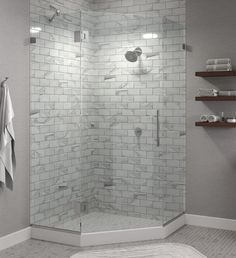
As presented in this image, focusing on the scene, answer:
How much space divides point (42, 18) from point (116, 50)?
2.74 ft

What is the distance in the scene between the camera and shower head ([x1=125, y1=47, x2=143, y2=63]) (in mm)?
4574

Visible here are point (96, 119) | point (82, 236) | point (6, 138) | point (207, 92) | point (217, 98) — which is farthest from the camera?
point (207, 92)

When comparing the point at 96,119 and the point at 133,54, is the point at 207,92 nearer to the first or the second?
the point at 133,54

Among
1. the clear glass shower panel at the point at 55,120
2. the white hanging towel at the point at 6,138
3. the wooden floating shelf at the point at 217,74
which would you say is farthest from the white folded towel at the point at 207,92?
the white hanging towel at the point at 6,138

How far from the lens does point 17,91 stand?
14.8ft

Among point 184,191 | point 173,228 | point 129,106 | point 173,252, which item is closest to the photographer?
point 173,252

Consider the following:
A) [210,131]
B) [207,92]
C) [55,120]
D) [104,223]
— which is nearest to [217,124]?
[210,131]

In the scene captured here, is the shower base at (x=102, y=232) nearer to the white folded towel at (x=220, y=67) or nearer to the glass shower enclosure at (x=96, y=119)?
the glass shower enclosure at (x=96, y=119)

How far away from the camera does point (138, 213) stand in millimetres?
4676

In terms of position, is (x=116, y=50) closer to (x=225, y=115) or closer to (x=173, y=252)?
(x=225, y=115)

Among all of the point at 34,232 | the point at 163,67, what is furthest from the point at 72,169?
the point at 163,67

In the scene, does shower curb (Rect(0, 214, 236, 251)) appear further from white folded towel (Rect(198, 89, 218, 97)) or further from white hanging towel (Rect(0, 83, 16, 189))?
white folded towel (Rect(198, 89, 218, 97))

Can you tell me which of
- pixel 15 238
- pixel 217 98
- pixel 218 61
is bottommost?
pixel 15 238

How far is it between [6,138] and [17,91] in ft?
1.76
